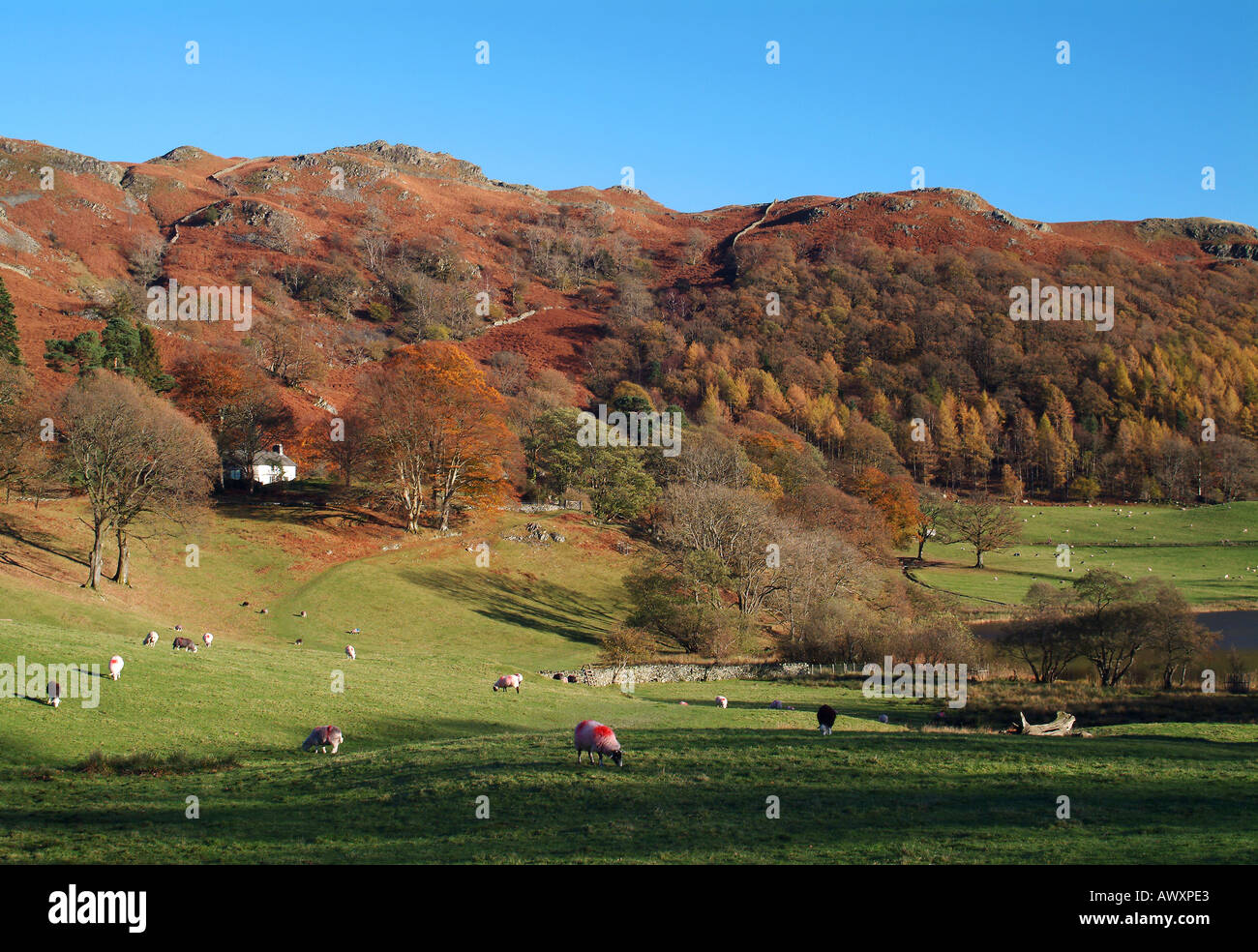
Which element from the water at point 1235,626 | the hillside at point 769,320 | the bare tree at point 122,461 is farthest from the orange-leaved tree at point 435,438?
the water at point 1235,626

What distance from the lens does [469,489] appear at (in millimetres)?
67438

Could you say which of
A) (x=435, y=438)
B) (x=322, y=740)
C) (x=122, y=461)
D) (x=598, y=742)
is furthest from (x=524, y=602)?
(x=598, y=742)

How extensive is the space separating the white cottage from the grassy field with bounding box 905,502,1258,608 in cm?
6538

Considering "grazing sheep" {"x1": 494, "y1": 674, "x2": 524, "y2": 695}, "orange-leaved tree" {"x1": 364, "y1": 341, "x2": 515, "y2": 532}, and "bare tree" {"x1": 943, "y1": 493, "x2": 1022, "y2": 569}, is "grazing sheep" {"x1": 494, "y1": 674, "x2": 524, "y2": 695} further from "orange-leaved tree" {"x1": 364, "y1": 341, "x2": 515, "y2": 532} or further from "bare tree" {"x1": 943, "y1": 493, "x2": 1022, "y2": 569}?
"bare tree" {"x1": 943, "y1": 493, "x2": 1022, "y2": 569}

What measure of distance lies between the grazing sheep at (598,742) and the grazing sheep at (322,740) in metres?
7.29

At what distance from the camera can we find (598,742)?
1661 cm

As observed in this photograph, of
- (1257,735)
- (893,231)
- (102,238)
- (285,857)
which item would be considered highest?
(893,231)

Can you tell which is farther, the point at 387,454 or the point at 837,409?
the point at 837,409

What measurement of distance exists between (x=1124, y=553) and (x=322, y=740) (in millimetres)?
89962

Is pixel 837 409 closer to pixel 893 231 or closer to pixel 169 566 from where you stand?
pixel 893 231

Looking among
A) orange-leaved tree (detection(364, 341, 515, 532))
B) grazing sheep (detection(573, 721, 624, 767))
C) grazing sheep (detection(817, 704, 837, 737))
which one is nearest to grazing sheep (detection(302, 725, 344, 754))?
grazing sheep (detection(573, 721, 624, 767))

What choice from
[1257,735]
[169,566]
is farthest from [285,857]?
[169,566]

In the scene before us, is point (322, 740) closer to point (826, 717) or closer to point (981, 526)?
point (826, 717)
